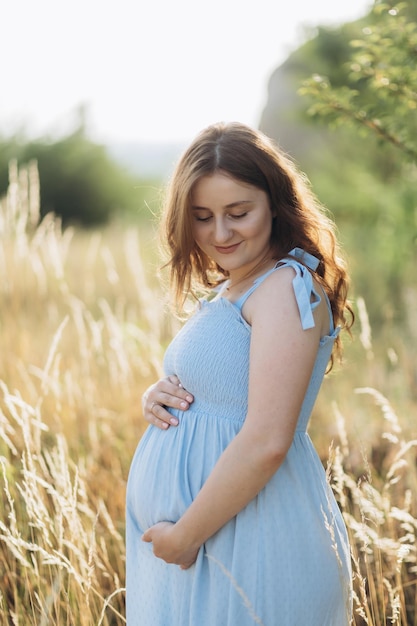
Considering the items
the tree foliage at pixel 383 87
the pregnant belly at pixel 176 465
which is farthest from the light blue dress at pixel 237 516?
the tree foliage at pixel 383 87

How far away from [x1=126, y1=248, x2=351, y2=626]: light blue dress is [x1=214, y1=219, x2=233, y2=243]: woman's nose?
0.13 m

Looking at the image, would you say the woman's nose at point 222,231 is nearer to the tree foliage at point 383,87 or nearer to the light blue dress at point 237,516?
the light blue dress at point 237,516

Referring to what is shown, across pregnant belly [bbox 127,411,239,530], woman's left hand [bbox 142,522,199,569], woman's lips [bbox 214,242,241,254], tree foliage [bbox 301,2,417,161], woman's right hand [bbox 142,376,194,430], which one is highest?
tree foliage [bbox 301,2,417,161]

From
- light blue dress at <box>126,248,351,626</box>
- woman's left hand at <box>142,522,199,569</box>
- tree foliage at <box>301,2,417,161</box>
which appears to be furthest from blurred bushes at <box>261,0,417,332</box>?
woman's left hand at <box>142,522,199,569</box>

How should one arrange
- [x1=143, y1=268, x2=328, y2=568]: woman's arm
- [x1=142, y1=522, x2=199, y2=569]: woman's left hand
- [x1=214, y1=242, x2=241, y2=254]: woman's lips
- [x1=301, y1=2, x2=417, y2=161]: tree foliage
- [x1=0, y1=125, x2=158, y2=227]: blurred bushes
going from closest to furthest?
[x1=143, y1=268, x2=328, y2=568]: woman's arm < [x1=142, y1=522, x2=199, y2=569]: woman's left hand < [x1=214, y1=242, x2=241, y2=254]: woman's lips < [x1=301, y1=2, x2=417, y2=161]: tree foliage < [x1=0, y1=125, x2=158, y2=227]: blurred bushes

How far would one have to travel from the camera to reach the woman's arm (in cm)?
147

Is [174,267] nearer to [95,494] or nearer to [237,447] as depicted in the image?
[237,447]

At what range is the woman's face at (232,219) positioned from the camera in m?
1.65

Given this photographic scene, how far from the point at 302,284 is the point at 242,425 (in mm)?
331

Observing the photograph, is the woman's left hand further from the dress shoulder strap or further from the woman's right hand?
the dress shoulder strap

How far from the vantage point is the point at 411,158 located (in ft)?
8.54

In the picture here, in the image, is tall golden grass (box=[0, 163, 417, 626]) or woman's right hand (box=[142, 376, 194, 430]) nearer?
woman's right hand (box=[142, 376, 194, 430])

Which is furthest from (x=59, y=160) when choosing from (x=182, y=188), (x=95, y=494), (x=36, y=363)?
(x=182, y=188)

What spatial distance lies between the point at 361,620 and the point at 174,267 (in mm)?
1239
